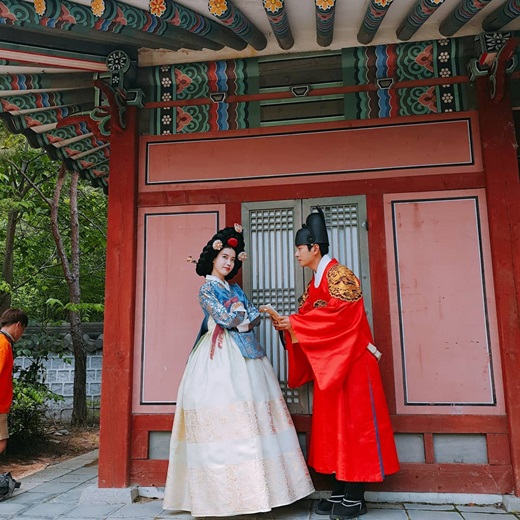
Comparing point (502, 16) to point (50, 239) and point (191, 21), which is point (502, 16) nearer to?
point (191, 21)

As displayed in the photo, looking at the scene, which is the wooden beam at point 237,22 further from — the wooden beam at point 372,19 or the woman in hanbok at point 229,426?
the woman in hanbok at point 229,426

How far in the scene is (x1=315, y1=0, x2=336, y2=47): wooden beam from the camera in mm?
3555

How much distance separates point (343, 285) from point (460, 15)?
2157 millimetres

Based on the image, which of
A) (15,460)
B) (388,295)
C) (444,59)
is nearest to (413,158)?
(444,59)

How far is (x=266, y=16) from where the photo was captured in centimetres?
410

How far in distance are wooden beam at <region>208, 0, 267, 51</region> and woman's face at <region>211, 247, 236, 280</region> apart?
165cm

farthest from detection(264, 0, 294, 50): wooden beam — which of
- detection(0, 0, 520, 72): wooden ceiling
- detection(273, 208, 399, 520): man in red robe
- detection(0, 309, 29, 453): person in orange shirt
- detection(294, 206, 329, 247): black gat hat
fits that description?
detection(0, 309, 29, 453): person in orange shirt

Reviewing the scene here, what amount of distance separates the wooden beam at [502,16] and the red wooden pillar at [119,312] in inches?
118

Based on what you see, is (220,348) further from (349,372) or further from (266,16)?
(266,16)

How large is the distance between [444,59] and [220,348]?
297 cm

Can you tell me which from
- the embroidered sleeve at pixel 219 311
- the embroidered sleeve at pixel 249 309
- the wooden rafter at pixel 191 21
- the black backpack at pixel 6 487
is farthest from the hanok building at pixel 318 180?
the black backpack at pixel 6 487

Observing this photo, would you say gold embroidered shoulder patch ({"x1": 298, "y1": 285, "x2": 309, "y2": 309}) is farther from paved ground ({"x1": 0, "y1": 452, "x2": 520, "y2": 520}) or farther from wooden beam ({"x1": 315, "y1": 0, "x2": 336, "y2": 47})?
wooden beam ({"x1": 315, "y1": 0, "x2": 336, "y2": 47})

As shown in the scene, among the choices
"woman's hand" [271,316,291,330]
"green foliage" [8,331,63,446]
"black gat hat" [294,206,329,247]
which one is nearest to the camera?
"woman's hand" [271,316,291,330]

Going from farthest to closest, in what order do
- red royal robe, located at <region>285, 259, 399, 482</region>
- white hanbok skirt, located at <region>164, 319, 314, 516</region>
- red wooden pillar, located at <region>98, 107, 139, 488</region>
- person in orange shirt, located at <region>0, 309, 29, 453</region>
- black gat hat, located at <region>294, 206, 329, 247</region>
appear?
person in orange shirt, located at <region>0, 309, 29, 453</region>
red wooden pillar, located at <region>98, 107, 139, 488</region>
black gat hat, located at <region>294, 206, 329, 247</region>
red royal robe, located at <region>285, 259, 399, 482</region>
white hanbok skirt, located at <region>164, 319, 314, 516</region>
